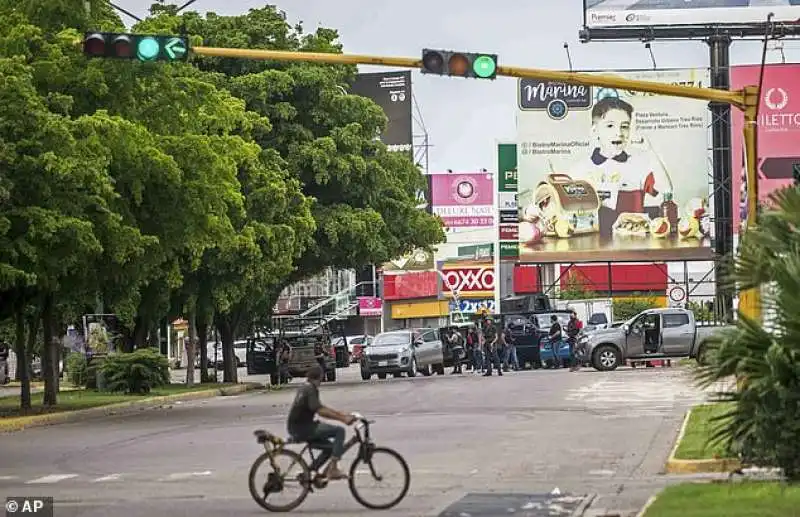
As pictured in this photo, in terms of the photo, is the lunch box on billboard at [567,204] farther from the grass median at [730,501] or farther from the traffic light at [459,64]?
the grass median at [730,501]

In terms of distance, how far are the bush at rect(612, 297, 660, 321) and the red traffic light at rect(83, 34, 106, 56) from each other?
247 ft

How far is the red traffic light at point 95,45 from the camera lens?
18906mm

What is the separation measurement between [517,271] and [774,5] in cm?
4780

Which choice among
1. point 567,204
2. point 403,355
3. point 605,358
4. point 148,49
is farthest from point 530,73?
point 567,204

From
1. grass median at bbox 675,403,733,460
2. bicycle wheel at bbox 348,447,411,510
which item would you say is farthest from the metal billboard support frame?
bicycle wheel at bbox 348,447,411,510

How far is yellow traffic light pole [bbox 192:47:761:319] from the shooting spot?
1983cm

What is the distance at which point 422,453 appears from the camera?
2052 centimetres

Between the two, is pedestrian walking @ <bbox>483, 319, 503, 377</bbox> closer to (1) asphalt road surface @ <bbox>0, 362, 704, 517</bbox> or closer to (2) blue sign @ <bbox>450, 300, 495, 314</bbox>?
(1) asphalt road surface @ <bbox>0, 362, 704, 517</bbox>

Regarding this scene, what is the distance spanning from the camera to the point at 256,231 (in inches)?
1630

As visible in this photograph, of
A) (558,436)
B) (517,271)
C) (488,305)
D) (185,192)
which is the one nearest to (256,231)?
(185,192)

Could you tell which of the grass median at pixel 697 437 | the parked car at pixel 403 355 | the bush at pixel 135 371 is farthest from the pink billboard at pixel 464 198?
the grass median at pixel 697 437

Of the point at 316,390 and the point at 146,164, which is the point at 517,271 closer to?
the point at 146,164

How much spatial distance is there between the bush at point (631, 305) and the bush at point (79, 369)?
50.1m

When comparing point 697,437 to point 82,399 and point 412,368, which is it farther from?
point 412,368
